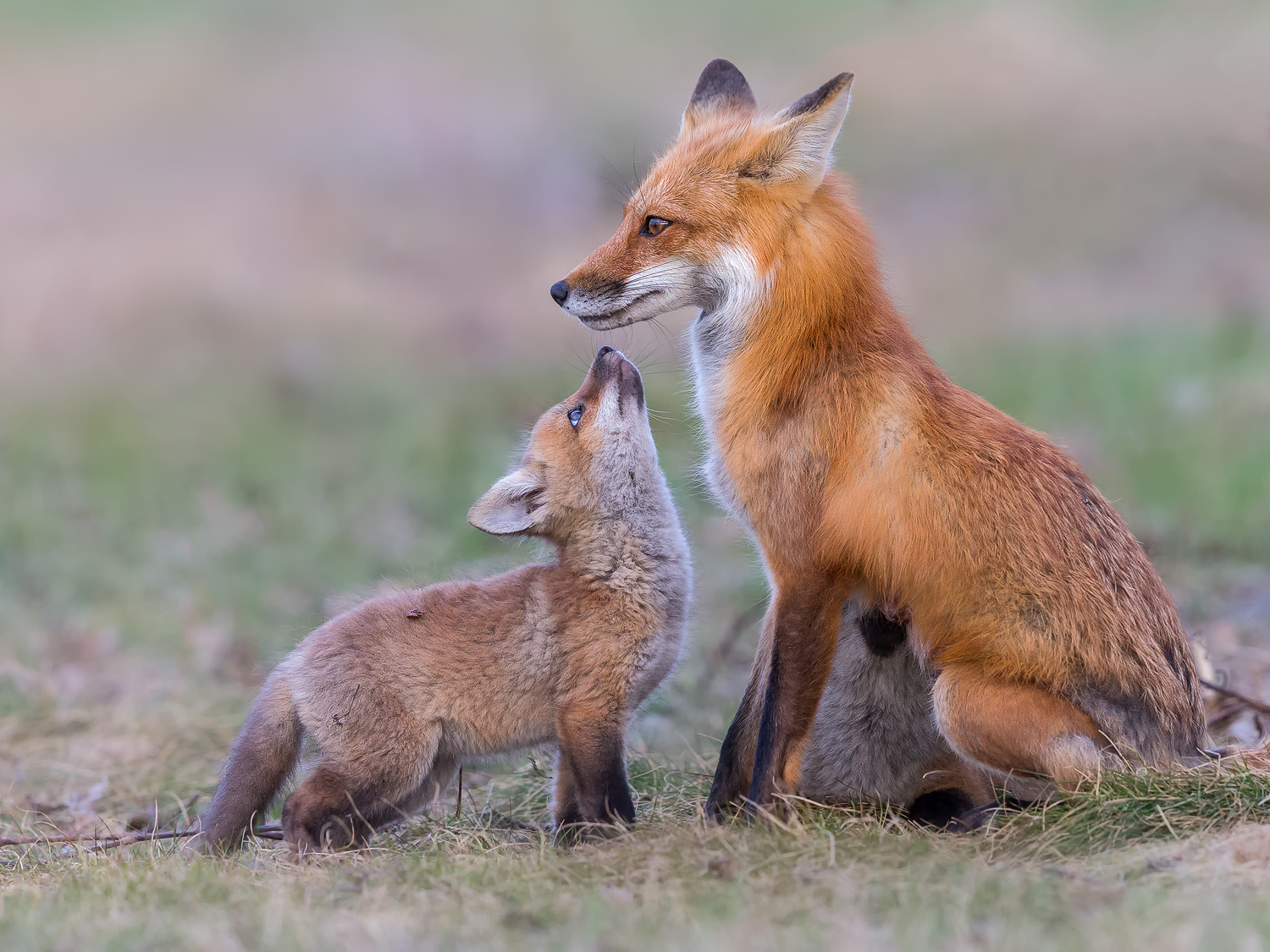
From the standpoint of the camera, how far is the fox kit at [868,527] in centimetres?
458

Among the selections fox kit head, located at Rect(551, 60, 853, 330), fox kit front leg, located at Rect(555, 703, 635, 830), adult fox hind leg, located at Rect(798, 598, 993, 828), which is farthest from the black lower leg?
Result: fox kit head, located at Rect(551, 60, 853, 330)

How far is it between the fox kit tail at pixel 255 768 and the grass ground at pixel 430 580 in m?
0.19

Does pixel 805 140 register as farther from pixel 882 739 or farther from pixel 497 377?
pixel 497 377

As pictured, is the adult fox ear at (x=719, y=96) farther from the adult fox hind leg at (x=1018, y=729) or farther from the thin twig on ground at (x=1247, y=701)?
the thin twig on ground at (x=1247, y=701)

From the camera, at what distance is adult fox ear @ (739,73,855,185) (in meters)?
4.85

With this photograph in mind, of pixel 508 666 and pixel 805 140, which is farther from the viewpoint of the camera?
pixel 508 666

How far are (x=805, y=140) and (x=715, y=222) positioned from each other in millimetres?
481

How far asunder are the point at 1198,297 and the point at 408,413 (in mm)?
11040

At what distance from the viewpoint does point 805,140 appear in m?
4.91

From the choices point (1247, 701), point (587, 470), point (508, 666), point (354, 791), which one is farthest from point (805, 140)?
point (1247, 701)

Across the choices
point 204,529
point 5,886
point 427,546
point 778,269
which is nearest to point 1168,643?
point 778,269

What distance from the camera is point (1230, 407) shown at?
43.7 ft

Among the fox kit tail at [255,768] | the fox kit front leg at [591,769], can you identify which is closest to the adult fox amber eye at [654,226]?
the fox kit front leg at [591,769]

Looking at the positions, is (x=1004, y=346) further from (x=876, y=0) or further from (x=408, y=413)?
(x=408, y=413)
